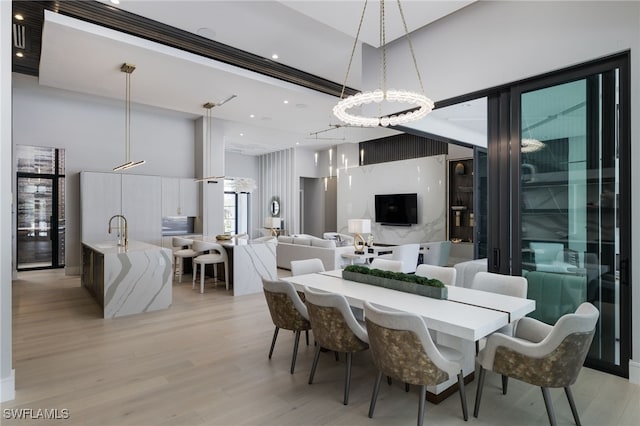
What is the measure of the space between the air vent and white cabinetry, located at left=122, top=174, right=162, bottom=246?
121 inches

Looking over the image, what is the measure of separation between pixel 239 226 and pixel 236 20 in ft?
31.6

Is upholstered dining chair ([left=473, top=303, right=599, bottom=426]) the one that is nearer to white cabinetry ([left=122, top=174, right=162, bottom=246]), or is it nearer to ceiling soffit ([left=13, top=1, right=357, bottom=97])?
ceiling soffit ([left=13, top=1, right=357, bottom=97])

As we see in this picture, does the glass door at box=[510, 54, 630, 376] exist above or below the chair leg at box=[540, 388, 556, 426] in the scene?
above

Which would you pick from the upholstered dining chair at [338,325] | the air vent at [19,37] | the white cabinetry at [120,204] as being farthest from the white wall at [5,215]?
the white cabinetry at [120,204]

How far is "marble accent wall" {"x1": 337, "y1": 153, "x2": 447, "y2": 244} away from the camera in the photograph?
9.18 meters

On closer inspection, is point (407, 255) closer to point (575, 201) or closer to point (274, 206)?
point (575, 201)

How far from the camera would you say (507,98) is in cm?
378

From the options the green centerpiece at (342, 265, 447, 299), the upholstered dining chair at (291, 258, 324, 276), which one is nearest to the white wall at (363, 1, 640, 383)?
the green centerpiece at (342, 265, 447, 299)

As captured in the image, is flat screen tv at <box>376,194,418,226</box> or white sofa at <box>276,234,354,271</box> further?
flat screen tv at <box>376,194,418,226</box>

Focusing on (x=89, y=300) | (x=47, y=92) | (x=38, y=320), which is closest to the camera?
(x=38, y=320)

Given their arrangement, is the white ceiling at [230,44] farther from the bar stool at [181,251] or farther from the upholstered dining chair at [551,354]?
the upholstered dining chair at [551,354]

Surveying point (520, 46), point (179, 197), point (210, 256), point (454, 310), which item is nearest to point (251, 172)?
point (179, 197)

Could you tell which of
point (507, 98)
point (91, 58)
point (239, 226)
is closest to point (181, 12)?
point (91, 58)

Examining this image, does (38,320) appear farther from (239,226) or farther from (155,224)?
(239,226)
